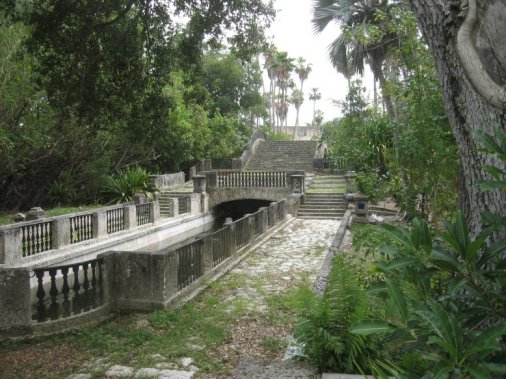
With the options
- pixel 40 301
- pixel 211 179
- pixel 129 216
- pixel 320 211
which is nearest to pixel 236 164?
pixel 211 179

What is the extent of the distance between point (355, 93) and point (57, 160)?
1381 centimetres

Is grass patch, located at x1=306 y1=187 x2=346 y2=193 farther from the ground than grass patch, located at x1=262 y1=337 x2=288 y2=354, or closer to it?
farther from the ground

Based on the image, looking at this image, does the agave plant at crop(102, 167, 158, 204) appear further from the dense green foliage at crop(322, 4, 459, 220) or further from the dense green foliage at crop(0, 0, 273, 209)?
the dense green foliage at crop(322, 4, 459, 220)

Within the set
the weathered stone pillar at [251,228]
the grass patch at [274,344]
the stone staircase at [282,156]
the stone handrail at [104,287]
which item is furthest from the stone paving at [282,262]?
the stone staircase at [282,156]

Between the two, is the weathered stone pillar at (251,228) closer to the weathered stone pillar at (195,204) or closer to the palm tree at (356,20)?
the palm tree at (356,20)

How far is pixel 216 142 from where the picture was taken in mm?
33656

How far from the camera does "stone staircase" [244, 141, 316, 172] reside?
33750 millimetres

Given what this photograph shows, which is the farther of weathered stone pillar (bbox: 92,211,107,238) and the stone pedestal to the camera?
weathered stone pillar (bbox: 92,211,107,238)

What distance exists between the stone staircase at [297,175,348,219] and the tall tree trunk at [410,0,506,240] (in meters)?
18.1

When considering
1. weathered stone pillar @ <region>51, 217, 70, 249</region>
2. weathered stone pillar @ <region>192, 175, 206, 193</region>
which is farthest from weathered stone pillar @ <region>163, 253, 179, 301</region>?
weathered stone pillar @ <region>192, 175, 206, 193</region>

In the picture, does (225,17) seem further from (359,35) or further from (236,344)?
(236,344)

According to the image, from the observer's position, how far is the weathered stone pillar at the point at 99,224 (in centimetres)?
1512

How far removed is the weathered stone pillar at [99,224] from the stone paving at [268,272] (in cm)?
536

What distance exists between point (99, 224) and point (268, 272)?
7.05 m
